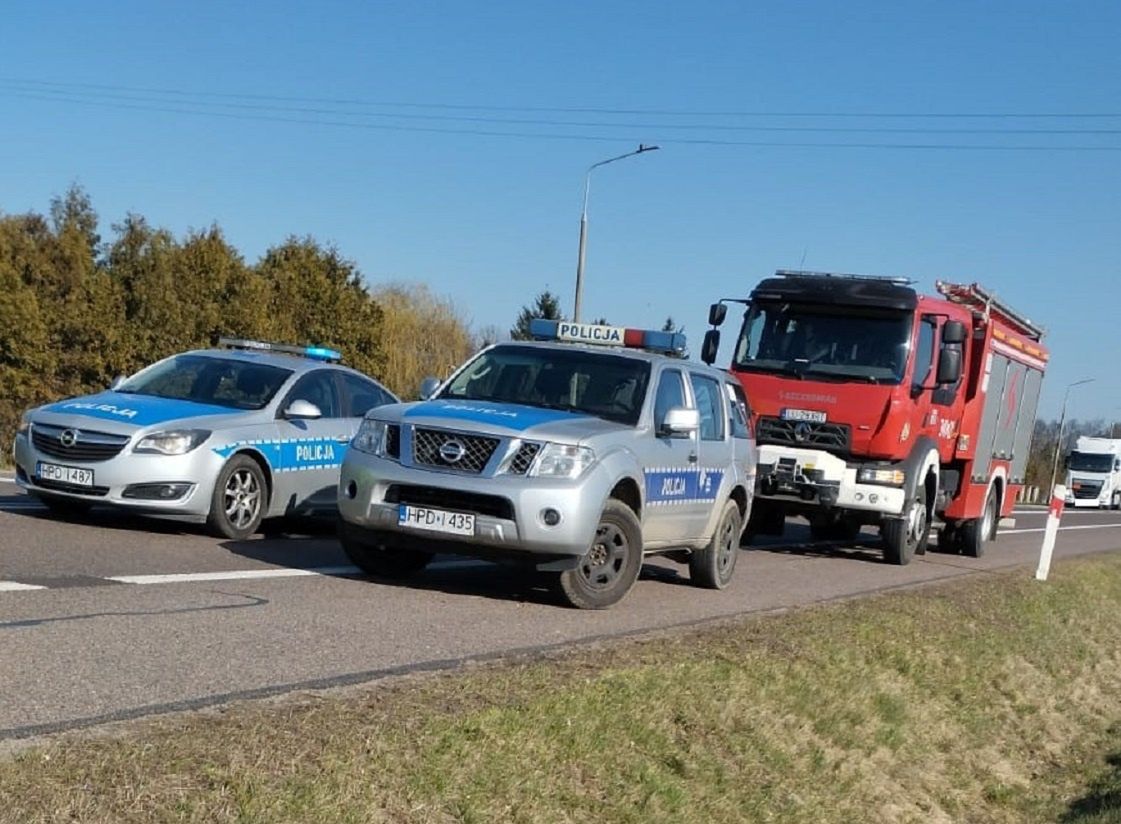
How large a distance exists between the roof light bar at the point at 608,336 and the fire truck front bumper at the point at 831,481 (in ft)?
16.4

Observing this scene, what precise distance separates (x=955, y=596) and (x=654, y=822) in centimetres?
Answer: 880

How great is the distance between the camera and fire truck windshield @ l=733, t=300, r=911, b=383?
16.3 meters

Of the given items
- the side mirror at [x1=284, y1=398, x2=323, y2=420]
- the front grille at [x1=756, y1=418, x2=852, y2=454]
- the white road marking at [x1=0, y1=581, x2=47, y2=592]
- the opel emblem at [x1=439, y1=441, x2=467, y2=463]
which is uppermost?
the opel emblem at [x1=439, y1=441, x2=467, y2=463]

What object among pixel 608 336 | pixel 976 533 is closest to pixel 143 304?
pixel 976 533

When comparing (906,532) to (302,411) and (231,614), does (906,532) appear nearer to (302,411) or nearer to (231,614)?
(302,411)

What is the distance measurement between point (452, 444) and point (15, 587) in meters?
2.77

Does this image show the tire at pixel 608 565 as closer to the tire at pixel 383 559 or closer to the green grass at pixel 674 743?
the green grass at pixel 674 743

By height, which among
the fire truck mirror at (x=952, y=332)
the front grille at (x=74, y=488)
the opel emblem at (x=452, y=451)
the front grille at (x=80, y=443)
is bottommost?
the front grille at (x=74, y=488)

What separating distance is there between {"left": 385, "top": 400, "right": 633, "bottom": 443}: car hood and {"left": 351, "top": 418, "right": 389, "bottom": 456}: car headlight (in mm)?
66

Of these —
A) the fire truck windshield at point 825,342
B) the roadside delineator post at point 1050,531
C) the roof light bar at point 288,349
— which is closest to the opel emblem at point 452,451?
the roof light bar at point 288,349

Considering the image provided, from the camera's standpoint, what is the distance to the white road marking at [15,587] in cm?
802

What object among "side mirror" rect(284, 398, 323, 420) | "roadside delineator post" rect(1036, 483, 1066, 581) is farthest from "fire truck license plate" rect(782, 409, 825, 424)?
"side mirror" rect(284, 398, 323, 420)

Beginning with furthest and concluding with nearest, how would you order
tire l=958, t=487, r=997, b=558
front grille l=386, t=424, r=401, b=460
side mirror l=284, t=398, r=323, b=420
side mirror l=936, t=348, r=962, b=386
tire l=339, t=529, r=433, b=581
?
tire l=958, t=487, r=997, b=558 → side mirror l=936, t=348, r=962, b=386 → side mirror l=284, t=398, r=323, b=420 → tire l=339, t=529, r=433, b=581 → front grille l=386, t=424, r=401, b=460

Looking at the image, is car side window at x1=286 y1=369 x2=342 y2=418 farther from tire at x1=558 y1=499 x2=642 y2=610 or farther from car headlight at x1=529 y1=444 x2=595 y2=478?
car headlight at x1=529 y1=444 x2=595 y2=478
